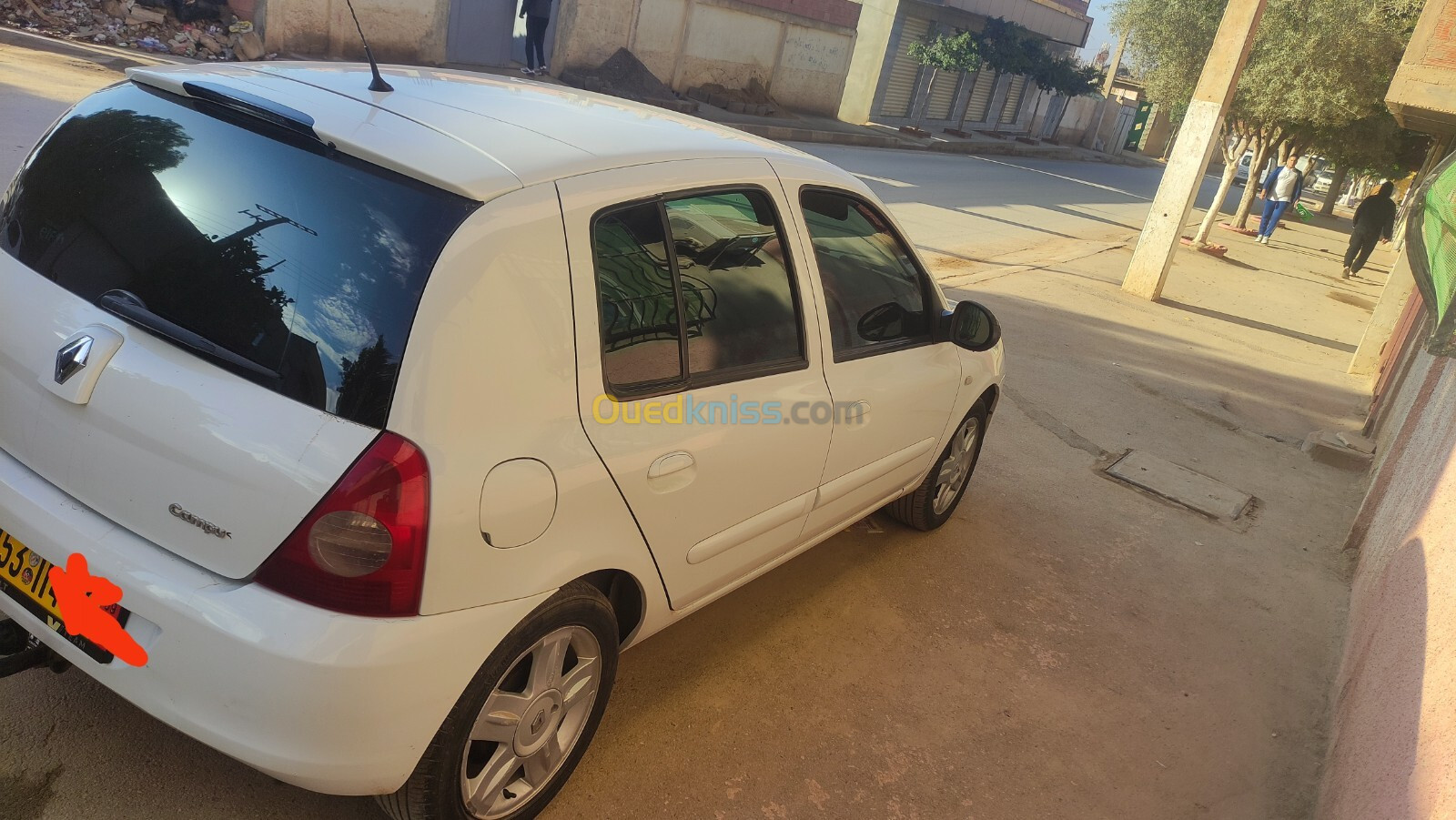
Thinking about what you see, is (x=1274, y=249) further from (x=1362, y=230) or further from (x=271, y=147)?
(x=271, y=147)

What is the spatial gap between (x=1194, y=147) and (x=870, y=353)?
9.48 metres

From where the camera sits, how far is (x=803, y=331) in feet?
10.1

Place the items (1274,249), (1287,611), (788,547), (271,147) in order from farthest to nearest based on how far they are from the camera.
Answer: (1274,249)
(1287,611)
(788,547)
(271,147)

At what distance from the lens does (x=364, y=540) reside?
1956 millimetres

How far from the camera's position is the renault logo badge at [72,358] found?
213 cm

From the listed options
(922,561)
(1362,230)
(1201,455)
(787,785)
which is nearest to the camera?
(787,785)

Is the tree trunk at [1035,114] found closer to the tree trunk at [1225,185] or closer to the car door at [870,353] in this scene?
the tree trunk at [1225,185]

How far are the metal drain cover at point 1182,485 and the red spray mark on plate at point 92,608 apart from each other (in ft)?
17.6

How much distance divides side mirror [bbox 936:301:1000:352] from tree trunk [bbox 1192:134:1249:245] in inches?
605

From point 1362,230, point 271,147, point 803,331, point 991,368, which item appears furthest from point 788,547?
point 1362,230

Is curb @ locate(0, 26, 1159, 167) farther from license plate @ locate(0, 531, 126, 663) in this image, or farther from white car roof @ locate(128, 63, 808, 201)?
license plate @ locate(0, 531, 126, 663)

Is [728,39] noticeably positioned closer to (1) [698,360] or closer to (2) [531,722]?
(1) [698,360]

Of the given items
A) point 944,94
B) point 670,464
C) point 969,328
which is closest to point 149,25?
point 969,328

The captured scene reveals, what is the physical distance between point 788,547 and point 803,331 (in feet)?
2.49
